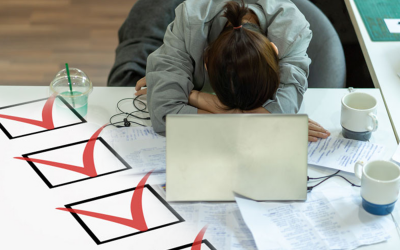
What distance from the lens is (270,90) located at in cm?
132

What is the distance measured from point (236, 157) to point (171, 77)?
0.37 m

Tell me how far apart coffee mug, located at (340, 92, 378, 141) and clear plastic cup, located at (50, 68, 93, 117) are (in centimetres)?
77

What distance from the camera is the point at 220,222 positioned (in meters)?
1.22

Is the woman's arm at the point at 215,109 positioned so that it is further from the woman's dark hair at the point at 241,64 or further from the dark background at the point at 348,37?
the dark background at the point at 348,37

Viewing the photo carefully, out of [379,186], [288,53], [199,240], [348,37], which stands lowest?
[348,37]

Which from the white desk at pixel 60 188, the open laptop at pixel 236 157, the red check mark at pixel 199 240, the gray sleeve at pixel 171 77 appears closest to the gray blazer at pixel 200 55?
the gray sleeve at pixel 171 77

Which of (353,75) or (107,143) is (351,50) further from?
(107,143)

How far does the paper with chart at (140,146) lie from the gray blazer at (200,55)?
40 mm

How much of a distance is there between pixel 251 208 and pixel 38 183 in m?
0.54

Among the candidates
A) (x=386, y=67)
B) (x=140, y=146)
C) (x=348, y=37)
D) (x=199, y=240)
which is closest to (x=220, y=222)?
(x=199, y=240)

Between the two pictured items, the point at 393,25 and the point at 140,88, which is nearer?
the point at 140,88

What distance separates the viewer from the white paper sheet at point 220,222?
3.81 ft

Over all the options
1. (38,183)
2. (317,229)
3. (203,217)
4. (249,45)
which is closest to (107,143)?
(38,183)

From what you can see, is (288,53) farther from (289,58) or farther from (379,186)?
(379,186)
